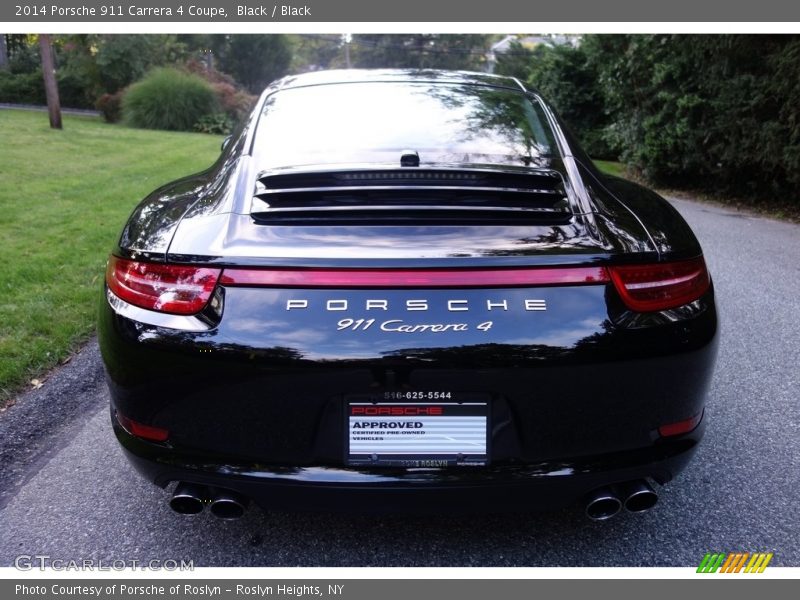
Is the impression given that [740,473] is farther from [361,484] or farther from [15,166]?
[15,166]

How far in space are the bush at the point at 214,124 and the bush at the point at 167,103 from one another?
244 mm

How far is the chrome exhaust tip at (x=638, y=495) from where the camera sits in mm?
2092

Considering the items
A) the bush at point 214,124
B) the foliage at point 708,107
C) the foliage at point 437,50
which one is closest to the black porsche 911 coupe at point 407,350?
the foliage at point 708,107

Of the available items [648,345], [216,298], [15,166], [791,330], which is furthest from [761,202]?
[15,166]

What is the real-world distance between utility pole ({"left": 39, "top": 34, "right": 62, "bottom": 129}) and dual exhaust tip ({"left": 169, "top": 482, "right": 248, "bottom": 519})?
1673 cm

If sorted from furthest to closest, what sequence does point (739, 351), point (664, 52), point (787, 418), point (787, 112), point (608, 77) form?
point (608, 77), point (664, 52), point (787, 112), point (739, 351), point (787, 418)

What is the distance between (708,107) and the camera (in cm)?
1034

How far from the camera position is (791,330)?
15.0 ft

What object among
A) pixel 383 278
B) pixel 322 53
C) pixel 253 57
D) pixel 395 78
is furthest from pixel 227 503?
pixel 322 53

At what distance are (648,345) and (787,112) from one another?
28.1 ft

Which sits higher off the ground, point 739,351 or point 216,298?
point 216,298

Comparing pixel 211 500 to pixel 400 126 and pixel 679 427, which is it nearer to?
pixel 679 427

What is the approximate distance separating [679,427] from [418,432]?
84cm

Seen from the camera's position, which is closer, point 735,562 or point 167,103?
point 735,562
